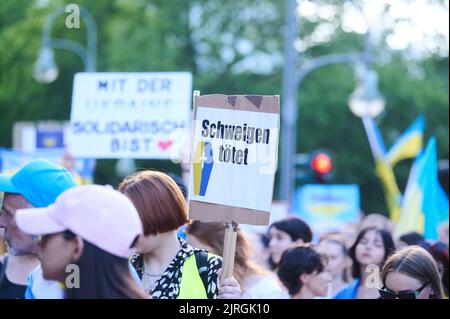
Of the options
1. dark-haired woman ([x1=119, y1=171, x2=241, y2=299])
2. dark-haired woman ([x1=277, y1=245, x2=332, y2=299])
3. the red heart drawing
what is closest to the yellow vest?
dark-haired woman ([x1=119, y1=171, x2=241, y2=299])

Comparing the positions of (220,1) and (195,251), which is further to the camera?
(220,1)

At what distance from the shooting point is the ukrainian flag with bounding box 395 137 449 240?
30.1ft

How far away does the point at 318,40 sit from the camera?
35.4 metres

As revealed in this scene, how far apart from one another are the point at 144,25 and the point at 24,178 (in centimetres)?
3189

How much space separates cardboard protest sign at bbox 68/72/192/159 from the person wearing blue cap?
503 centimetres

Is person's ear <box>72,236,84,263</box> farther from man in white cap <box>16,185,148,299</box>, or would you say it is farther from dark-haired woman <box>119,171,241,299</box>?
dark-haired woman <box>119,171,241,299</box>

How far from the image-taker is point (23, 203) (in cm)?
423

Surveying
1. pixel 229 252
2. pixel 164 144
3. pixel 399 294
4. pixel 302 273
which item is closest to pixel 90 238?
pixel 229 252

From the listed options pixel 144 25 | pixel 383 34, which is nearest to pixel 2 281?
pixel 383 34

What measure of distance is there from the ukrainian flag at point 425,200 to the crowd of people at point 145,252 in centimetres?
167

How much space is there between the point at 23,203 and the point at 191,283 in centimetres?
72

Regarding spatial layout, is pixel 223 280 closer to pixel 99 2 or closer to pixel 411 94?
pixel 411 94

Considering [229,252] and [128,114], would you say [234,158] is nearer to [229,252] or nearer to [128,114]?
[229,252]

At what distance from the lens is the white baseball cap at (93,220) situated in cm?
305
